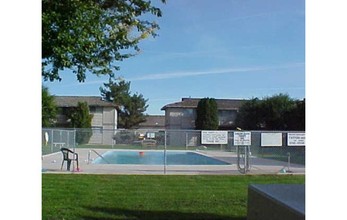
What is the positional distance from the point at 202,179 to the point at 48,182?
2159mm

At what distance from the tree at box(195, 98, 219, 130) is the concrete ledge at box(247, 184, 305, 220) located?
19.6 meters

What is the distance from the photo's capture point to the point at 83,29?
6.73 feet

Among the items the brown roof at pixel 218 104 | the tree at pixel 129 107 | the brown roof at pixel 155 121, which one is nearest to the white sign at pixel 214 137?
the brown roof at pixel 218 104

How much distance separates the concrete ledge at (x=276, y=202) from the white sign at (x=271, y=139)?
5697 mm

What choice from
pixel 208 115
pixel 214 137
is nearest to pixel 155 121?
pixel 208 115

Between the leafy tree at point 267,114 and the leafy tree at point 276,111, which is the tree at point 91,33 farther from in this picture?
the leafy tree at point 276,111

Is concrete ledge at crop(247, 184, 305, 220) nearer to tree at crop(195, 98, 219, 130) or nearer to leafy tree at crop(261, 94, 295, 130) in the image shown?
leafy tree at crop(261, 94, 295, 130)

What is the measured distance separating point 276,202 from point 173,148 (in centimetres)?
1217

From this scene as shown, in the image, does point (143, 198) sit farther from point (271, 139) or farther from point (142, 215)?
point (271, 139)

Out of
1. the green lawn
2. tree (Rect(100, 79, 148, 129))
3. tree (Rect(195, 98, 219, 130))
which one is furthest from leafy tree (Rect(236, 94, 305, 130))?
the green lawn

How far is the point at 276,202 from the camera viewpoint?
1.71 metres

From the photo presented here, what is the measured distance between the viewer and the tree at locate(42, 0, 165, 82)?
77.4 inches
